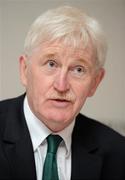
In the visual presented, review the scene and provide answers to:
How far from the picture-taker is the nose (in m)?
1.27

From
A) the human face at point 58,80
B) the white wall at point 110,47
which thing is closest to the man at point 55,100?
the human face at point 58,80

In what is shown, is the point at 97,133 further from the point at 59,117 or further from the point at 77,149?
Answer: the point at 59,117

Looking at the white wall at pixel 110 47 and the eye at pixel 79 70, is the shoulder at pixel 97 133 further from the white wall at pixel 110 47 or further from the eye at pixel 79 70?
the white wall at pixel 110 47

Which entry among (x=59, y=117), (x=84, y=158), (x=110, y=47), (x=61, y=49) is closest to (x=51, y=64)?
(x=61, y=49)

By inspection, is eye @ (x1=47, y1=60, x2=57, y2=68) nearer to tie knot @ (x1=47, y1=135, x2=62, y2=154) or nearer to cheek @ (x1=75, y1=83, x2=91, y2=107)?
cheek @ (x1=75, y1=83, x2=91, y2=107)

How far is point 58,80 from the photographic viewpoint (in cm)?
127

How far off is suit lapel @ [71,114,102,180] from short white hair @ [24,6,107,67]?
0.35 meters

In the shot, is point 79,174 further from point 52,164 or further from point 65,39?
point 65,39

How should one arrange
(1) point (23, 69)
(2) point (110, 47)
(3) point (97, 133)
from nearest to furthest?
(1) point (23, 69) → (3) point (97, 133) → (2) point (110, 47)

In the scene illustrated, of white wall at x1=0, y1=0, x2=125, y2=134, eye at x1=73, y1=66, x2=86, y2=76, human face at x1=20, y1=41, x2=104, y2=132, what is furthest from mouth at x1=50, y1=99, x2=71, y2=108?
white wall at x1=0, y1=0, x2=125, y2=134

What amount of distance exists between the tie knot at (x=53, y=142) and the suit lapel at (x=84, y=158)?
9 cm

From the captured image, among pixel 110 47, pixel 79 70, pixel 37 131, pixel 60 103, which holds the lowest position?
pixel 37 131

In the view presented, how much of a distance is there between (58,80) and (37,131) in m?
0.25

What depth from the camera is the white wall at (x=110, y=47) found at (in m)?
2.54
